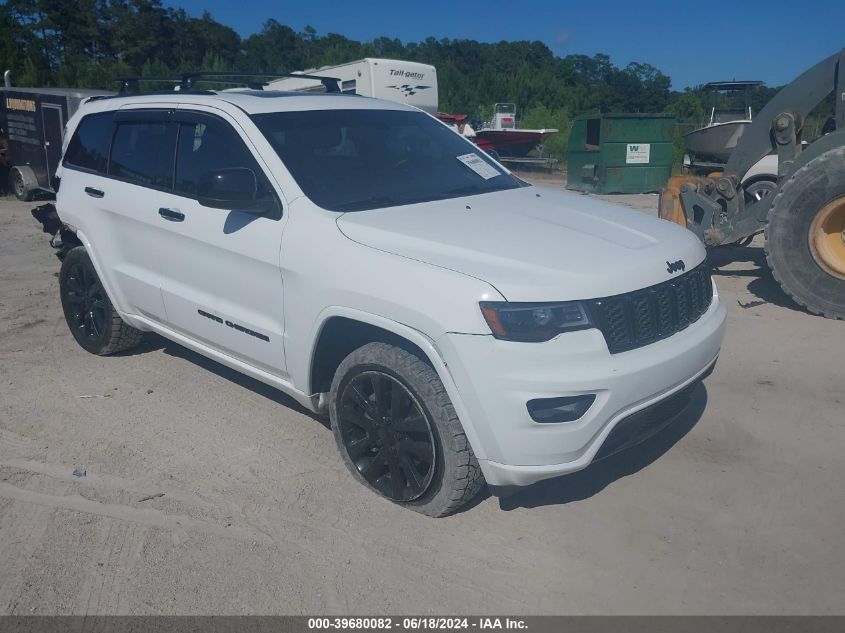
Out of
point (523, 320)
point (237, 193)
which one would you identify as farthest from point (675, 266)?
point (237, 193)

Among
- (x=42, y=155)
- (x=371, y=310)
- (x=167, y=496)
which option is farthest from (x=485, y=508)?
(x=42, y=155)

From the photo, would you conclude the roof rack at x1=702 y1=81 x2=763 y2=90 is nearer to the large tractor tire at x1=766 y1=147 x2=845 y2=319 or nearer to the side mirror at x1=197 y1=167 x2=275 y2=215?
the large tractor tire at x1=766 y1=147 x2=845 y2=319

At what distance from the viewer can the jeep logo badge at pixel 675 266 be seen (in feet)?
11.4

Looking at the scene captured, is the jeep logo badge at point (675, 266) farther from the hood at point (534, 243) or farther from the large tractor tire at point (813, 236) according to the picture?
the large tractor tire at point (813, 236)

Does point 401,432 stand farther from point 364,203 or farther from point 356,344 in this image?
point 364,203

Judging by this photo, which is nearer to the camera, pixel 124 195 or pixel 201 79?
pixel 124 195

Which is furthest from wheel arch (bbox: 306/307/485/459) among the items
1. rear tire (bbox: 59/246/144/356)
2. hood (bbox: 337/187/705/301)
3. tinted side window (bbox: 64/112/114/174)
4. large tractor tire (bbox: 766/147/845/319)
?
large tractor tire (bbox: 766/147/845/319)

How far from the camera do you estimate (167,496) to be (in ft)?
12.5

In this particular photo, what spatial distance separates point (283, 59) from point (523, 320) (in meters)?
62.5

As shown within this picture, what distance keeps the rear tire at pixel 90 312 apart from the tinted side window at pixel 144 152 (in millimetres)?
836

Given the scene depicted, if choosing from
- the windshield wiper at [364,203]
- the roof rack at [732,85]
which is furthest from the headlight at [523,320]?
the roof rack at [732,85]

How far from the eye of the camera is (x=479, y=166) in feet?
15.6

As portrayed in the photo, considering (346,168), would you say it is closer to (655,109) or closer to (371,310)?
(371,310)

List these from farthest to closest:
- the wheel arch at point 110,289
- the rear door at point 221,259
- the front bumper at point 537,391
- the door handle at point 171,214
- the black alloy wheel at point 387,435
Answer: the wheel arch at point 110,289
the door handle at point 171,214
the rear door at point 221,259
the black alloy wheel at point 387,435
the front bumper at point 537,391
